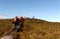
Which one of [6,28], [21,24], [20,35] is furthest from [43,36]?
[6,28]

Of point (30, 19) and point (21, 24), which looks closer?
point (21, 24)

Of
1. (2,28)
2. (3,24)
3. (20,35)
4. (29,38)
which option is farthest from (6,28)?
(29,38)

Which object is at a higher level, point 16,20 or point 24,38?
point 16,20

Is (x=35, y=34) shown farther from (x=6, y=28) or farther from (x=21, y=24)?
(x=6, y=28)

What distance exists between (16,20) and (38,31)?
278 centimetres

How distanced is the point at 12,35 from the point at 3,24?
6074 mm

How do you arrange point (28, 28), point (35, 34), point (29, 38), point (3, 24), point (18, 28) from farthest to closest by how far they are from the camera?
point (3, 24) → point (28, 28) → point (18, 28) → point (35, 34) → point (29, 38)

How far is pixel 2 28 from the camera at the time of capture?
71.8ft

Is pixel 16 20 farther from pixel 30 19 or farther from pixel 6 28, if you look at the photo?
pixel 30 19

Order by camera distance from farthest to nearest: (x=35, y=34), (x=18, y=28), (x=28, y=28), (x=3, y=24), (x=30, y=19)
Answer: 1. (x=30, y=19)
2. (x=3, y=24)
3. (x=28, y=28)
4. (x=18, y=28)
5. (x=35, y=34)

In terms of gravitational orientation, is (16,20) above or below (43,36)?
above

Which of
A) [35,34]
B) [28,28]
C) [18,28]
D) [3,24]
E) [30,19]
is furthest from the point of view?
[30,19]

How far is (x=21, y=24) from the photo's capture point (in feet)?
68.0

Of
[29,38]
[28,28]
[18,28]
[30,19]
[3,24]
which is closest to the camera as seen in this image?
[29,38]
